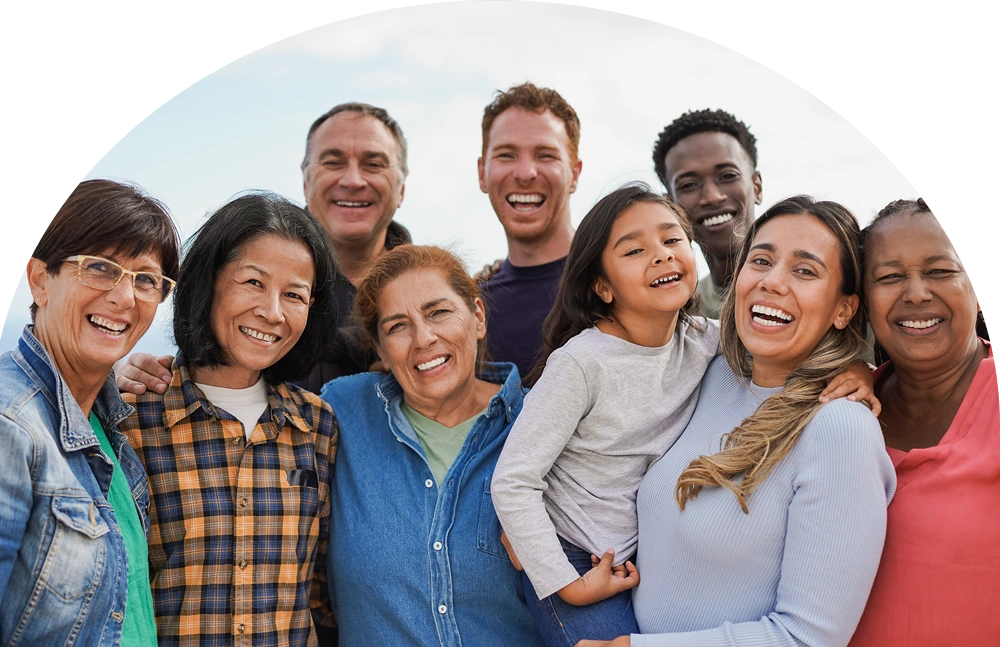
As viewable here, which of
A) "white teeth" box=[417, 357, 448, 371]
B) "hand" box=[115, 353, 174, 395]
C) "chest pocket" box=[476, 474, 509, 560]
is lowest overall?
"chest pocket" box=[476, 474, 509, 560]

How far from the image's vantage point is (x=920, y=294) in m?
2.59

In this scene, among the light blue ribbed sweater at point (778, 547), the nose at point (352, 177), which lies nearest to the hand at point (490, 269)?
the nose at point (352, 177)

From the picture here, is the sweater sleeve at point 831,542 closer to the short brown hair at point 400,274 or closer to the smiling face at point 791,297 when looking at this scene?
the smiling face at point 791,297

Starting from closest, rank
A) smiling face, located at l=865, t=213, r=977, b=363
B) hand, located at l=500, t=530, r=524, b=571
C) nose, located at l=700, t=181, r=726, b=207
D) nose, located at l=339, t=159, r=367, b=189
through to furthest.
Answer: smiling face, located at l=865, t=213, r=977, b=363 → hand, located at l=500, t=530, r=524, b=571 → nose, located at l=339, t=159, r=367, b=189 → nose, located at l=700, t=181, r=726, b=207

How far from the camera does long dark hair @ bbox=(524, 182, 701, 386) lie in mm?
3240

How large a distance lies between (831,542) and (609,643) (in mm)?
815

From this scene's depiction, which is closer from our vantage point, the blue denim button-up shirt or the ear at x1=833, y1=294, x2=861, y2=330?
the ear at x1=833, y1=294, x2=861, y2=330

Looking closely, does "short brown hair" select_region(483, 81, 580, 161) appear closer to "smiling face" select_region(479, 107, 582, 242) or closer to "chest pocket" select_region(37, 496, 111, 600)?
"smiling face" select_region(479, 107, 582, 242)

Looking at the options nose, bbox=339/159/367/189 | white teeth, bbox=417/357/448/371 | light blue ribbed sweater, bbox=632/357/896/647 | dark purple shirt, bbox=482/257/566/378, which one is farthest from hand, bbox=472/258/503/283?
light blue ribbed sweater, bbox=632/357/896/647

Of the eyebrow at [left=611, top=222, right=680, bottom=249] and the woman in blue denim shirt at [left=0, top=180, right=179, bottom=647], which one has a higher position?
the eyebrow at [left=611, top=222, right=680, bottom=249]

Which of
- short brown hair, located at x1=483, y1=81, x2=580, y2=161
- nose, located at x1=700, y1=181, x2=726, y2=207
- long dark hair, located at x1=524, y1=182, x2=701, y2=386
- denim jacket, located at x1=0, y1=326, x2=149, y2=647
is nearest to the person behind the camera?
denim jacket, located at x1=0, y1=326, x2=149, y2=647

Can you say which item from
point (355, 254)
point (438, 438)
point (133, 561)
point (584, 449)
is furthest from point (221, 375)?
point (355, 254)

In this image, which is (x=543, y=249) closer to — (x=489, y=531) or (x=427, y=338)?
(x=427, y=338)

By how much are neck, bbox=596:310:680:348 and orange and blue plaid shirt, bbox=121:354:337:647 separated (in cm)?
136
